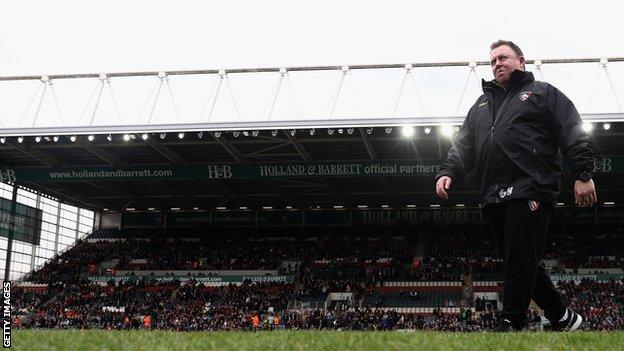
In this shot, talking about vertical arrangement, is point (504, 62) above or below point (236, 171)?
below

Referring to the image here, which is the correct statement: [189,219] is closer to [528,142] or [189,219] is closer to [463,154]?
[463,154]

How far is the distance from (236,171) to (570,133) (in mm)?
25310

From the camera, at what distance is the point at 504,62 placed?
16.0 feet

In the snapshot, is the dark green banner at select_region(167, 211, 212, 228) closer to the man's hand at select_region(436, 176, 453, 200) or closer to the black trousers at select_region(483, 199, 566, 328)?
the man's hand at select_region(436, 176, 453, 200)

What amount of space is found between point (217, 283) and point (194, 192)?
6808mm

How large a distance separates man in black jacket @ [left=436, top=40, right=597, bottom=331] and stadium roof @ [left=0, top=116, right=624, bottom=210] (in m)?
19.6

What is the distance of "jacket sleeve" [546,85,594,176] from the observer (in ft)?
14.6

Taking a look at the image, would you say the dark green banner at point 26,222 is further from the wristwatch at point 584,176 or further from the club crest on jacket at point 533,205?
the wristwatch at point 584,176

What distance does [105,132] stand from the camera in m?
26.1

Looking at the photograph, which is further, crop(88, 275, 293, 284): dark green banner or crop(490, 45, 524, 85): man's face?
crop(88, 275, 293, 284): dark green banner

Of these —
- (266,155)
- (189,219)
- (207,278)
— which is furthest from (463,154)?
(189,219)

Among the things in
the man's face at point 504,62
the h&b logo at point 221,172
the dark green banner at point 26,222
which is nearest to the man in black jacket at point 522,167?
the man's face at point 504,62

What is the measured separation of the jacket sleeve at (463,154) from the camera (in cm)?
514

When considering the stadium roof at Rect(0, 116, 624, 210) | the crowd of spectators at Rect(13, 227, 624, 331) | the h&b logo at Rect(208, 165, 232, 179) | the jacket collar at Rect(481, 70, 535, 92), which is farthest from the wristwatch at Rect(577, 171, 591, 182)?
the h&b logo at Rect(208, 165, 232, 179)
